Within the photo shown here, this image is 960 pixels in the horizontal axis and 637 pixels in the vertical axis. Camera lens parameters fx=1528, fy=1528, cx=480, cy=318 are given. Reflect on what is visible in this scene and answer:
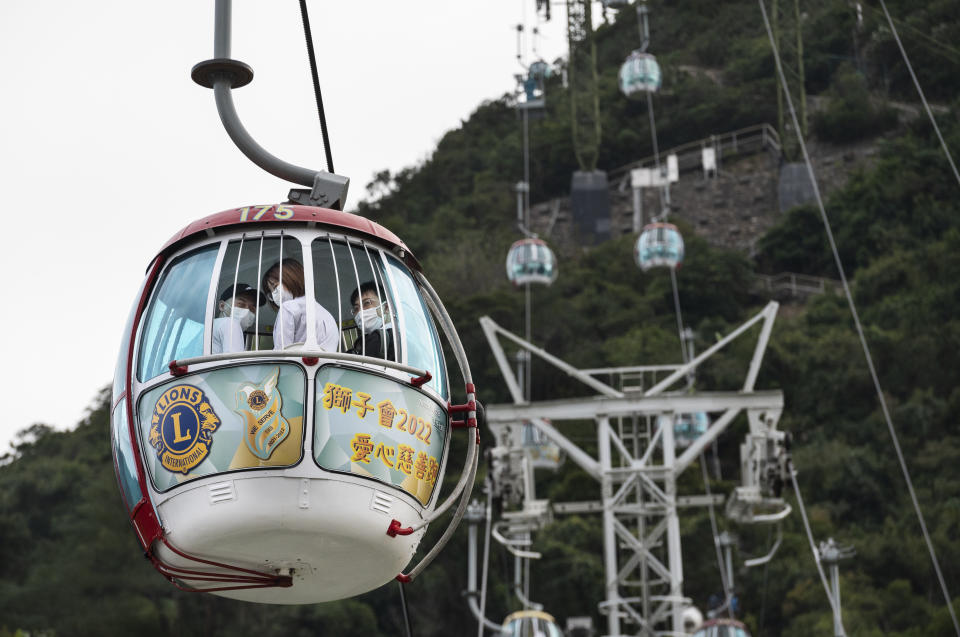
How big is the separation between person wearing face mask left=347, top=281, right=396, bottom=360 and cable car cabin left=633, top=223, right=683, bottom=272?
28.0 m

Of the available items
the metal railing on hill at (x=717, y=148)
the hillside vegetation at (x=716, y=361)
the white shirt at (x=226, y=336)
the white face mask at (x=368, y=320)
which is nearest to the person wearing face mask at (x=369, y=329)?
the white face mask at (x=368, y=320)

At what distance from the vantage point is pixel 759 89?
260 feet

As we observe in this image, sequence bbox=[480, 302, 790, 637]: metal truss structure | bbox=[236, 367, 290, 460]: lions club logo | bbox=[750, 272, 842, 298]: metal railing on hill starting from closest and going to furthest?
bbox=[236, 367, 290, 460]: lions club logo → bbox=[480, 302, 790, 637]: metal truss structure → bbox=[750, 272, 842, 298]: metal railing on hill

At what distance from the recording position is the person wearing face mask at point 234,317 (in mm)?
4957

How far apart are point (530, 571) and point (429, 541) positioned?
5.31m

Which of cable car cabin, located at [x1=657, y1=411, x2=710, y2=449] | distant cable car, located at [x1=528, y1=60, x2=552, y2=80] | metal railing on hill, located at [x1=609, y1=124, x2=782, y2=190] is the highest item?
metal railing on hill, located at [x1=609, y1=124, x2=782, y2=190]

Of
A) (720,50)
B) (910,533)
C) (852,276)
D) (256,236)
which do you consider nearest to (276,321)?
(256,236)

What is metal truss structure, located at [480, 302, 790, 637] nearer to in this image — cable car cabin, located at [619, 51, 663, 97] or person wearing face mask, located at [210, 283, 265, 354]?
person wearing face mask, located at [210, 283, 265, 354]

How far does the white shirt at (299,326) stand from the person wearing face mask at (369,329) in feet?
0.48

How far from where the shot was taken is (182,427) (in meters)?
4.84

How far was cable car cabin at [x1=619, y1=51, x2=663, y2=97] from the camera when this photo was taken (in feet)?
143

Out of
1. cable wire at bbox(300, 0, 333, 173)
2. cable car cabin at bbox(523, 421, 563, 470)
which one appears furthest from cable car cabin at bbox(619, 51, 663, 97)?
cable wire at bbox(300, 0, 333, 173)

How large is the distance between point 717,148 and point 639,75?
3426 centimetres

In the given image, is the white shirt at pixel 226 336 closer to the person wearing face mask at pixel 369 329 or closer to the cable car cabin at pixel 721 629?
the person wearing face mask at pixel 369 329
